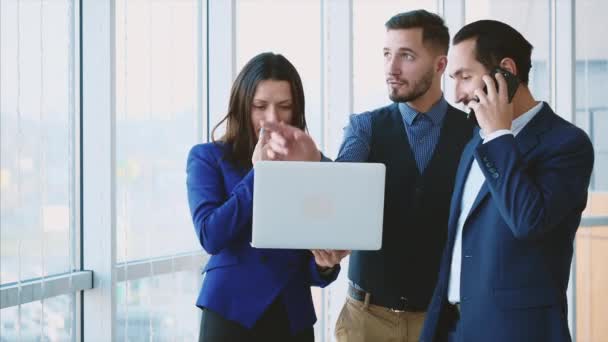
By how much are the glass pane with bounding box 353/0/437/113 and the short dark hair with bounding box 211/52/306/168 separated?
1914 mm

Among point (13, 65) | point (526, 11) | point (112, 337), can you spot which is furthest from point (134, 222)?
point (526, 11)

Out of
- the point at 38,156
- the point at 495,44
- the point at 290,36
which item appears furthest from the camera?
the point at 290,36

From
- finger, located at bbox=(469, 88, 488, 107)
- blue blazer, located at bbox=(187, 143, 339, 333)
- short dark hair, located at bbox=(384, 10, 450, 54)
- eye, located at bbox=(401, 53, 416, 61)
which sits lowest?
blue blazer, located at bbox=(187, 143, 339, 333)

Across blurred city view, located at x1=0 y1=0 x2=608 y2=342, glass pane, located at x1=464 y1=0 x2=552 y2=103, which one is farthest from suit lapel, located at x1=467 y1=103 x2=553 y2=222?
glass pane, located at x1=464 y1=0 x2=552 y2=103

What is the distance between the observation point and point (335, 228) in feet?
5.48

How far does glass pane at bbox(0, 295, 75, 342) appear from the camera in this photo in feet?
7.99

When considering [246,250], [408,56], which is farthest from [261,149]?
[408,56]

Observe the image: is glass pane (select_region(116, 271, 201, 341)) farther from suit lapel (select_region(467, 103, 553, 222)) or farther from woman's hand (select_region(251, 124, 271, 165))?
suit lapel (select_region(467, 103, 553, 222))

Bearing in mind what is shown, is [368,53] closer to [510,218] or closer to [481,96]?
[481,96]

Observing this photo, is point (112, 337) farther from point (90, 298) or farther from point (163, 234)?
point (163, 234)

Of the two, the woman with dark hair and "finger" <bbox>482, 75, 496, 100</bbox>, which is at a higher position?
"finger" <bbox>482, 75, 496, 100</bbox>

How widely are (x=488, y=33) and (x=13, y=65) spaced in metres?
1.61

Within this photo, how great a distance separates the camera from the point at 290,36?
385 cm

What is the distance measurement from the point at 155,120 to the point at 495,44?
168 centimetres
